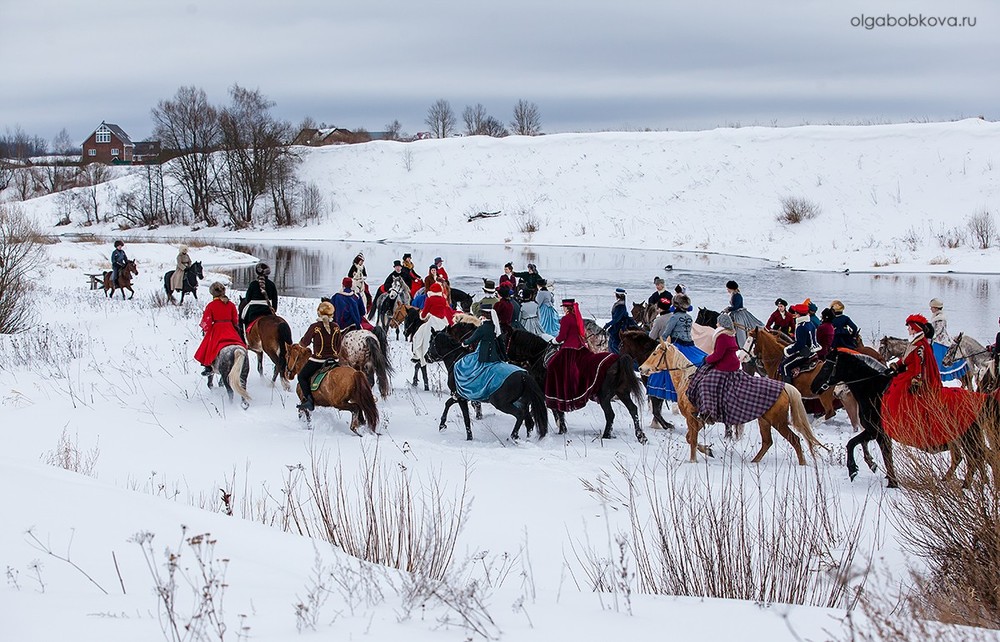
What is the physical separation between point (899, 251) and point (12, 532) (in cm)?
3514

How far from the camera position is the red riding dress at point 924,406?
6.94 metres

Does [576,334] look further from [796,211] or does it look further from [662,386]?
[796,211]

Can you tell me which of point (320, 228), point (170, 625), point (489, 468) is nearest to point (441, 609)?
point (170, 625)

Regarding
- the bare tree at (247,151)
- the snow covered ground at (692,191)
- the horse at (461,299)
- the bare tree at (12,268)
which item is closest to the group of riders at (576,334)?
the horse at (461,299)

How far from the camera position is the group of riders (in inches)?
363

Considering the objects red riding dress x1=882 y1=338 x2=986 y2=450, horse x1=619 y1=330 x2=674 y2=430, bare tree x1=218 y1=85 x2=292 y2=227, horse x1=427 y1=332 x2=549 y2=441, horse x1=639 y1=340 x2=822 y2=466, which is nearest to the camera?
red riding dress x1=882 y1=338 x2=986 y2=450

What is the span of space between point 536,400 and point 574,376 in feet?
2.03

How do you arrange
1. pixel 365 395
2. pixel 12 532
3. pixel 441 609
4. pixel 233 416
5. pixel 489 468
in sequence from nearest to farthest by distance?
pixel 441 609
pixel 12 532
pixel 489 468
pixel 365 395
pixel 233 416

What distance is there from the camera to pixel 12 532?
16.6ft

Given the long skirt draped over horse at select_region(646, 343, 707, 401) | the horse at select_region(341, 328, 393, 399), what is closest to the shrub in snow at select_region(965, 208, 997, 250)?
the long skirt draped over horse at select_region(646, 343, 707, 401)

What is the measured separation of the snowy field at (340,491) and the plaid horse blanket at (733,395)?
623 millimetres

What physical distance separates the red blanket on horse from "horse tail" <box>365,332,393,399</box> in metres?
2.56

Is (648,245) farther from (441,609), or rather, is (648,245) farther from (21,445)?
(441,609)

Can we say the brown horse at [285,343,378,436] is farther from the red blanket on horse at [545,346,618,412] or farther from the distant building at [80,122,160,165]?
the distant building at [80,122,160,165]
